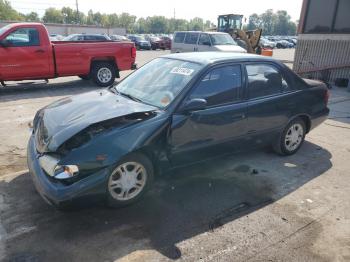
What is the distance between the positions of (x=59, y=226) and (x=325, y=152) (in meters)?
4.38

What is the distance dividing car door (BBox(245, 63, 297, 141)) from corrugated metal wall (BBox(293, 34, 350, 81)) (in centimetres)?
940

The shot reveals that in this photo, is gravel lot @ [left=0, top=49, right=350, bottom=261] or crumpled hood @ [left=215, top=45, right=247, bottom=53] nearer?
gravel lot @ [left=0, top=49, right=350, bottom=261]

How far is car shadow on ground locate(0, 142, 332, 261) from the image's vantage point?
2990 mm

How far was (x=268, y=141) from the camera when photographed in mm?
4883

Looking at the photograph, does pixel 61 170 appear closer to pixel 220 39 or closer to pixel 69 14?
pixel 220 39

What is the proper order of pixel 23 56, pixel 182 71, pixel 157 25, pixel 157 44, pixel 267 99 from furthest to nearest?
pixel 157 25
pixel 157 44
pixel 23 56
pixel 267 99
pixel 182 71

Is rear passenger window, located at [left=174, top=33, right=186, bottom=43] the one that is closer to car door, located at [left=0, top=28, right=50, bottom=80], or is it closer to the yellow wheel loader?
the yellow wheel loader

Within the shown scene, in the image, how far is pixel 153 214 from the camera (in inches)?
139

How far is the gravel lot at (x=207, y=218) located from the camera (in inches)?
117

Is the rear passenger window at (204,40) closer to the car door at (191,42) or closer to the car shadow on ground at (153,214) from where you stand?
the car door at (191,42)

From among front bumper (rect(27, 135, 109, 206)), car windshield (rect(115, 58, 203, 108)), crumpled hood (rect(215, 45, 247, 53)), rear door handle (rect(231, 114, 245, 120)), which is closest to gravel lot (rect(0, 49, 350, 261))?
front bumper (rect(27, 135, 109, 206))

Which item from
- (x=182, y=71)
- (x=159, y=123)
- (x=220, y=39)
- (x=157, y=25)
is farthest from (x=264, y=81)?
(x=157, y=25)

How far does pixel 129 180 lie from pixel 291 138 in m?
2.91

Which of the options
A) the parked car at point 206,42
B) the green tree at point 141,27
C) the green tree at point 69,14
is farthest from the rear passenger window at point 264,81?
the green tree at point 141,27
